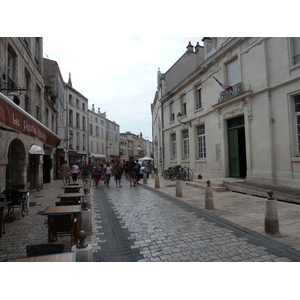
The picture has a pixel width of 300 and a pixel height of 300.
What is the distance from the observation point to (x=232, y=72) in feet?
37.6

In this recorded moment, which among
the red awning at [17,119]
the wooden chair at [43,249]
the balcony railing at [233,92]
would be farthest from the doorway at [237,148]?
the wooden chair at [43,249]

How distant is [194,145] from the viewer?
15.3m

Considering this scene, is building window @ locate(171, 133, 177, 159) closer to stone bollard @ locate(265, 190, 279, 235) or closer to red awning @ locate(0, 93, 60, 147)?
red awning @ locate(0, 93, 60, 147)

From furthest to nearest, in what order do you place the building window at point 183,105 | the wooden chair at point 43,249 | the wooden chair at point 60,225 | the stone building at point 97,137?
the stone building at point 97,137 → the building window at point 183,105 → the wooden chair at point 60,225 → the wooden chair at point 43,249

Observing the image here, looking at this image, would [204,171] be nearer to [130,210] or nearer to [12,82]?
[130,210]

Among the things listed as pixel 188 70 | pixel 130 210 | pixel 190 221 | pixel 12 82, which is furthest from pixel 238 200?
pixel 188 70

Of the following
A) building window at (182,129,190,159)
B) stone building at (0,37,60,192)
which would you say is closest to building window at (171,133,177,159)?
building window at (182,129,190,159)

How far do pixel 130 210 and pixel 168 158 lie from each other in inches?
522

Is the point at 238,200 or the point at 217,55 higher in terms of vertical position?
the point at 217,55

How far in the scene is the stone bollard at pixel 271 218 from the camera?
161 inches

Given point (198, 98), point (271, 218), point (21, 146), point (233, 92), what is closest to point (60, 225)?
point (271, 218)

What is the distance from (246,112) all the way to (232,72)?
2.61 meters

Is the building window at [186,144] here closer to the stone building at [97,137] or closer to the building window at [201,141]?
the building window at [201,141]

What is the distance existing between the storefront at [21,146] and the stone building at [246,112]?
317 inches
